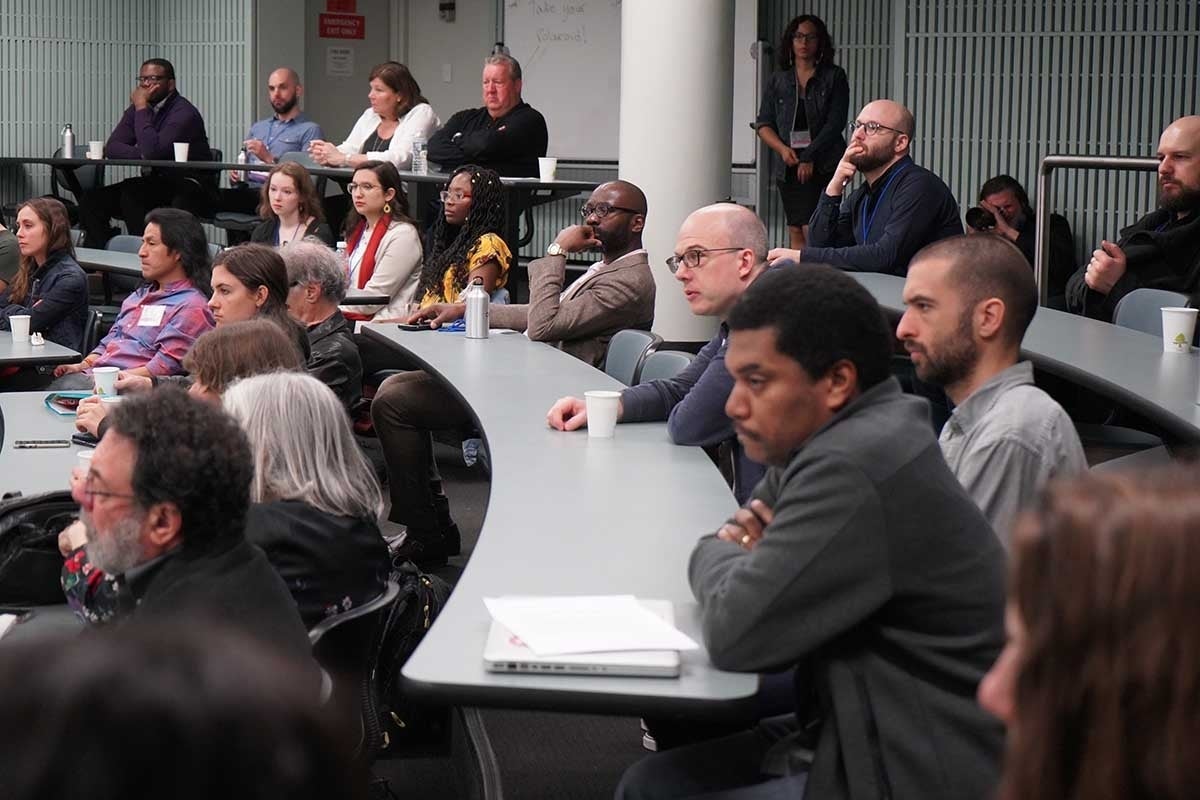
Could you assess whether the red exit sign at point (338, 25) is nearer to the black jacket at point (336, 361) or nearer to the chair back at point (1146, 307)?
the black jacket at point (336, 361)

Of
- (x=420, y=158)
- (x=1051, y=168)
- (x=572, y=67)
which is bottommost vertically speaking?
(x=1051, y=168)

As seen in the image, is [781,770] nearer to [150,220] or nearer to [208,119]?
[150,220]

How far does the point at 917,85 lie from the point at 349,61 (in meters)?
4.88

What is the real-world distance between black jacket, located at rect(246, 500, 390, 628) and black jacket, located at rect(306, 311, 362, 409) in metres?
1.98

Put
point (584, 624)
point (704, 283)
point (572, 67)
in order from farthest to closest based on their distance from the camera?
point (572, 67) → point (704, 283) → point (584, 624)

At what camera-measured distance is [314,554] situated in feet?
9.05

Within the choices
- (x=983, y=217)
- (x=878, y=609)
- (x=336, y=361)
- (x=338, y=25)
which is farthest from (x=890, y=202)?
(x=338, y=25)

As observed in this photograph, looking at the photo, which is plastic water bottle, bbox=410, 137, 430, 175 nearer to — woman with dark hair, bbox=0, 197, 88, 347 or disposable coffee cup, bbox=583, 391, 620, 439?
woman with dark hair, bbox=0, 197, 88, 347

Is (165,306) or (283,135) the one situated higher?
(283,135)

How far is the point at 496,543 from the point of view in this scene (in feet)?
8.84

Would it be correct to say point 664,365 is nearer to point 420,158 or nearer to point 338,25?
point 420,158

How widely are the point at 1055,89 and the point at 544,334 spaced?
4.90m

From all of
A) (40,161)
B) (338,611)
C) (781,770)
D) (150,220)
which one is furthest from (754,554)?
(40,161)

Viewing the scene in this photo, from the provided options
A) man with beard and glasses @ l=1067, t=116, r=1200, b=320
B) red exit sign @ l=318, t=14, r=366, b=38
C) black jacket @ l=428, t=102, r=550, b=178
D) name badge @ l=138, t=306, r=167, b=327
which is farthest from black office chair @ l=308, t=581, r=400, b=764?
red exit sign @ l=318, t=14, r=366, b=38
